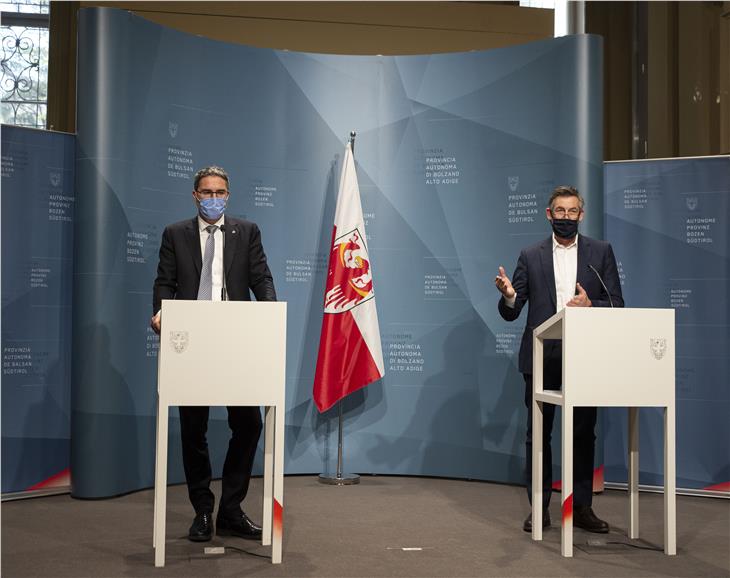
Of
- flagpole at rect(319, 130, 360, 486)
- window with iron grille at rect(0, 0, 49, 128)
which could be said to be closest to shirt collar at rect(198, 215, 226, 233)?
flagpole at rect(319, 130, 360, 486)

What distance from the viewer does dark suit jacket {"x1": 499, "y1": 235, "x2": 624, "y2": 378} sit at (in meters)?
3.95

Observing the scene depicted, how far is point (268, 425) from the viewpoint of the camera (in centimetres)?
341

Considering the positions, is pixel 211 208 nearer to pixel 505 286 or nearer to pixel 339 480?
pixel 505 286

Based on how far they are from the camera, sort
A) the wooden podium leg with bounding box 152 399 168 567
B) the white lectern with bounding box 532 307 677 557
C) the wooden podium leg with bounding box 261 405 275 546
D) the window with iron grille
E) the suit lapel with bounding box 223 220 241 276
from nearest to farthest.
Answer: the wooden podium leg with bounding box 152 399 168 567 → the wooden podium leg with bounding box 261 405 275 546 → the white lectern with bounding box 532 307 677 557 → the suit lapel with bounding box 223 220 241 276 → the window with iron grille

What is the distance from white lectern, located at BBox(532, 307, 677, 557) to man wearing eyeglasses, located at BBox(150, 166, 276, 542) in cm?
131

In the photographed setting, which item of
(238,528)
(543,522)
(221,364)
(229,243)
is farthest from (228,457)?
(543,522)

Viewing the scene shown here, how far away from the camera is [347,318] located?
208 inches

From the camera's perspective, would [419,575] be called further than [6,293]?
No

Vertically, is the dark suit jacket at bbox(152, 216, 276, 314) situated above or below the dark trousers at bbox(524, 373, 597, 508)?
above

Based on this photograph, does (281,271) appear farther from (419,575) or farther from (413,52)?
(419,575)

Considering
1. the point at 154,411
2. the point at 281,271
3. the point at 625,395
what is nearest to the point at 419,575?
the point at 625,395

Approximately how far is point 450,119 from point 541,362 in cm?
231

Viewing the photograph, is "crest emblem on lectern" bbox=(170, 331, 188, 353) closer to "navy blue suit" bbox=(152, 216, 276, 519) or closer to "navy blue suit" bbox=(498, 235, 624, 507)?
"navy blue suit" bbox=(152, 216, 276, 519)

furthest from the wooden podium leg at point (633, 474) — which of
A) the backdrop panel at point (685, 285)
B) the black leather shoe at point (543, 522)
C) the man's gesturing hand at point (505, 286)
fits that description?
the backdrop panel at point (685, 285)
